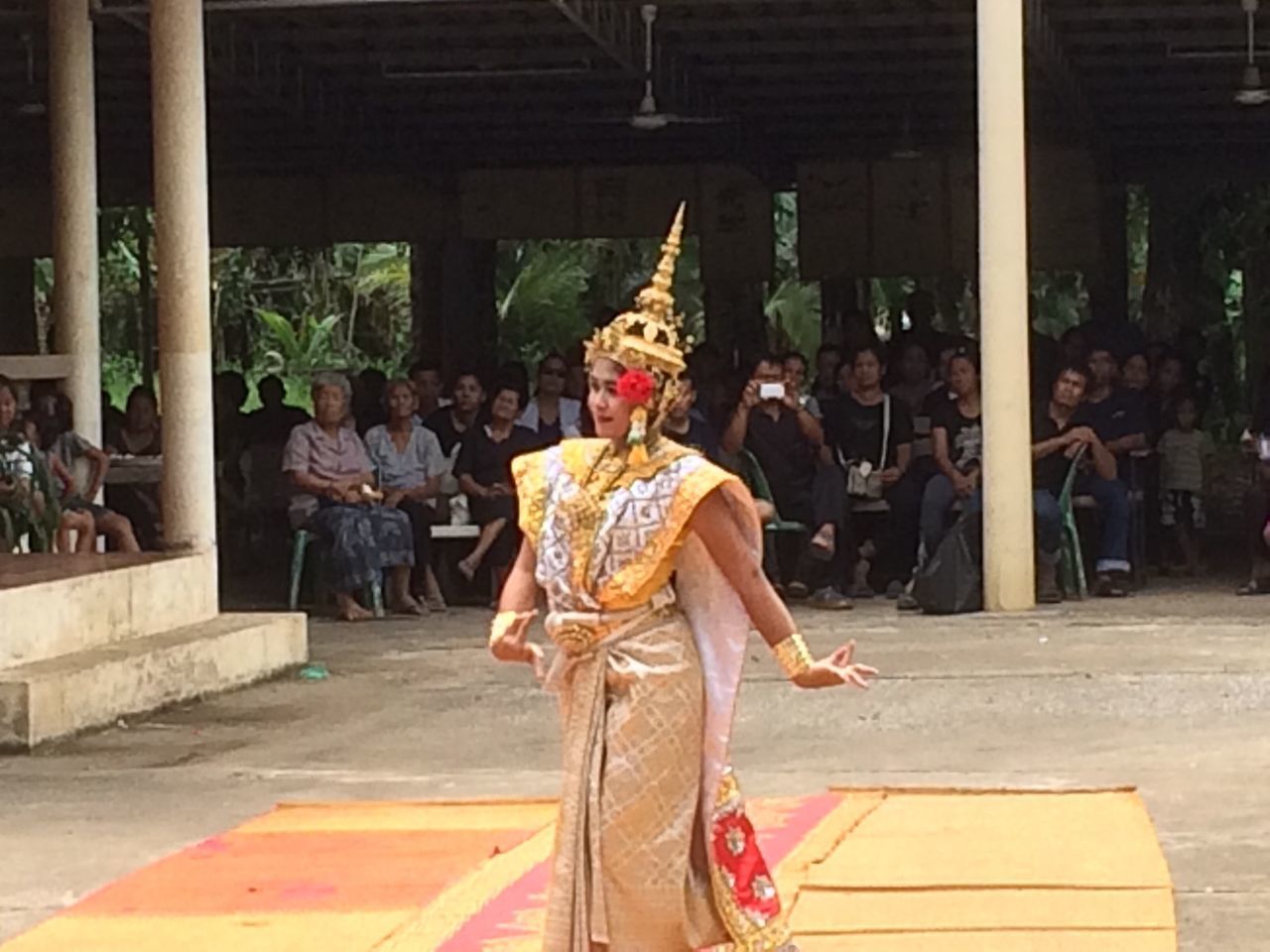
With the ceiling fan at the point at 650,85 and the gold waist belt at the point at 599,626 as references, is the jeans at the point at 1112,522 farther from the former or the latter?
the gold waist belt at the point at 599,626

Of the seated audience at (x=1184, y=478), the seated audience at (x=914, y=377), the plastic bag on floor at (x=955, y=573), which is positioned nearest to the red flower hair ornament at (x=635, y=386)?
the plastic bag on floor at (x=955, y=573)

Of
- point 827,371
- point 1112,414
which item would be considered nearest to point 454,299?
point 827,371

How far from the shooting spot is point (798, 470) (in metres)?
13.7

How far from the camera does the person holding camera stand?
44.2ft

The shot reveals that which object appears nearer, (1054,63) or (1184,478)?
(1184,478)

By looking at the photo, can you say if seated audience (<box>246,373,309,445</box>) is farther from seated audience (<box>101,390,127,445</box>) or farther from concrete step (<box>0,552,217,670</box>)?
concrete step (<box>0,552,217,670</box>)

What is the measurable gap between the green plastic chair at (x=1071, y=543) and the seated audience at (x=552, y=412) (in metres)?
2.67

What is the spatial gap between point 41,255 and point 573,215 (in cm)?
452

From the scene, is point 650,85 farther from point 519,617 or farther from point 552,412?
point 519,617

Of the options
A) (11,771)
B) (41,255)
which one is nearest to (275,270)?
(41,255)

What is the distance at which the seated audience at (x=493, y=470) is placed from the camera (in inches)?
552

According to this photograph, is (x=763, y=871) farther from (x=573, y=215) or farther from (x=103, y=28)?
(x=573, y=215)

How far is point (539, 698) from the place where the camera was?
1027cm

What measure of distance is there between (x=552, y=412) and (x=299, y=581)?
1.65 m
